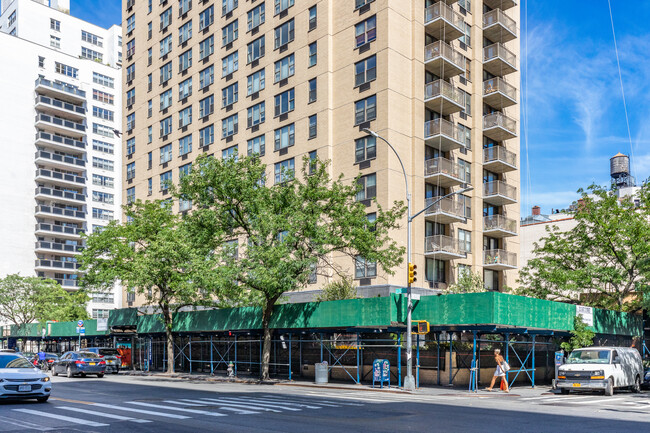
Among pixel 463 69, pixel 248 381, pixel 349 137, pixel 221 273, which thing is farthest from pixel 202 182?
pixel 463 69

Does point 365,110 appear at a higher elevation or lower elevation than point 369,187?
higher

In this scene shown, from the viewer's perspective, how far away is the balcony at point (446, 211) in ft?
147

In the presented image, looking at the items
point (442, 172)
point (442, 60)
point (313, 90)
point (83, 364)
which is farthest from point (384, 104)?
point (83, 364)

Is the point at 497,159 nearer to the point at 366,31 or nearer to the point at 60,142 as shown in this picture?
the point at 366,31

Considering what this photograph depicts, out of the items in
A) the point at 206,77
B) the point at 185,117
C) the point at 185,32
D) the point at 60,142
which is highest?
the point at 185,32

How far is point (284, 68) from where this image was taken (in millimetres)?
51281

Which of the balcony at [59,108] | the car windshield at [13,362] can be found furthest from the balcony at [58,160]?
the car windshield at [13,362]

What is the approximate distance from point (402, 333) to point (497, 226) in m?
20.1

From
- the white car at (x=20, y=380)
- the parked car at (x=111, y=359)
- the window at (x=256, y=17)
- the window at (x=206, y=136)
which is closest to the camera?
the white car at (x=20, y=380)

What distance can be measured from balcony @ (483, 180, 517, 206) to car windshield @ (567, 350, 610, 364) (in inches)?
913

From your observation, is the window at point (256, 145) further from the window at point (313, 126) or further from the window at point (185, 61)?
the window at point (185, 61)

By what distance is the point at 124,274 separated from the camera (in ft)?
138

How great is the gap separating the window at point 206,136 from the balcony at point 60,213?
43430 millimetres

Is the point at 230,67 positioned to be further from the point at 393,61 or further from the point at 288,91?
the point at 393,61
